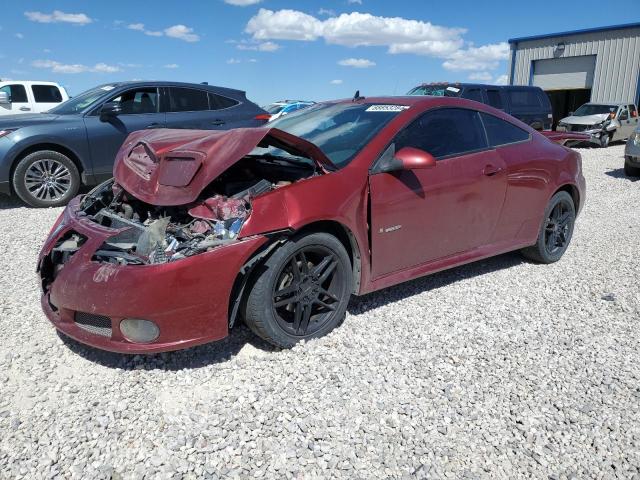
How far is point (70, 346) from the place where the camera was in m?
3.25

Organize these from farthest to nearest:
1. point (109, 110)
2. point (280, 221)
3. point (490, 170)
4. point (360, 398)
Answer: point (109, 110) < point (490, 170) < point (280, 221) < point (360, 398)

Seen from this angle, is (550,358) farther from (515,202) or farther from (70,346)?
(70,346)

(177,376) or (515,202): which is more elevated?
(515,202)

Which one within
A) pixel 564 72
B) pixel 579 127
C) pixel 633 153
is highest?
pixel 564 72

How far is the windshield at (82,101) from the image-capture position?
7.41m

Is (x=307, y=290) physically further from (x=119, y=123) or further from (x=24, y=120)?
(x=24, y=120)

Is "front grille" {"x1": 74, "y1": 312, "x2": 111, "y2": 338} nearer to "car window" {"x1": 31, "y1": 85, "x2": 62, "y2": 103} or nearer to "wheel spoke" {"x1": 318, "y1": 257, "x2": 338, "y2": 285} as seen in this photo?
"wheel spoke" {"x1": 318, "y1": 257, "x2": 338, "y2": 285}

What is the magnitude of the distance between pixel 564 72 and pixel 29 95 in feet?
76.0

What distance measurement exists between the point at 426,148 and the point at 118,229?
2147 mm

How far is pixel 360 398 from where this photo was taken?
9.03 ft

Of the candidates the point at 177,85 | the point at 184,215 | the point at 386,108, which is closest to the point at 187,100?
the point at 177,85

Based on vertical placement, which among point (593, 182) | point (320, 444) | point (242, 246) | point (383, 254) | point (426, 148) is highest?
point (426, 148)

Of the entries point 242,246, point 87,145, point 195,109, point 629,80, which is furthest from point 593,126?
point 242,246

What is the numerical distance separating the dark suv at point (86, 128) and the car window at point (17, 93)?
25.0 ft
